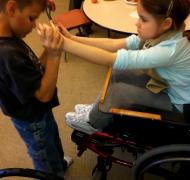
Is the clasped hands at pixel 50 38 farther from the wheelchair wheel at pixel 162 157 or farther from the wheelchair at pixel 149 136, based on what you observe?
the wheelchair wheel at pixel 162 157

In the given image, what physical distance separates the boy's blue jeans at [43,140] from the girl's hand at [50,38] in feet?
1.10

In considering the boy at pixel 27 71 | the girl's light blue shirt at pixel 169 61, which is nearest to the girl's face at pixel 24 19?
the boy at pixel 27 71

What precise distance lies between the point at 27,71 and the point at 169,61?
498mm

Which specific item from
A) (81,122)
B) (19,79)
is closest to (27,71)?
(19,79)

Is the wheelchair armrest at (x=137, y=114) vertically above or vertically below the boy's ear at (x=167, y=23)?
below

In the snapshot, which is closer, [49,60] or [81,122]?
[49,60]

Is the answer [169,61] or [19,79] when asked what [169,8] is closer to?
[169,61]

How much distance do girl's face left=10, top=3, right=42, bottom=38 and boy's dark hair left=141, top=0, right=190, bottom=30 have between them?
A: 381 mm

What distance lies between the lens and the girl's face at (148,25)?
1096mm

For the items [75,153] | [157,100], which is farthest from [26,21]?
[75,153]

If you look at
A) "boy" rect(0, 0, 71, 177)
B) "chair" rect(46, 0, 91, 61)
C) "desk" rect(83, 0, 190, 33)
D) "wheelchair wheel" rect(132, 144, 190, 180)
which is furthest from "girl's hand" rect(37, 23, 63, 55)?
"chair" rect(46, 0, 91, 61)

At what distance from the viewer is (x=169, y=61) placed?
109 centimetres

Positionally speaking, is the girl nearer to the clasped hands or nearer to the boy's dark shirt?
the clasped hands

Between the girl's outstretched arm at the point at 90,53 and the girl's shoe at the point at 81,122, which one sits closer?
the girl's outstretched arm at the point at 90,53
